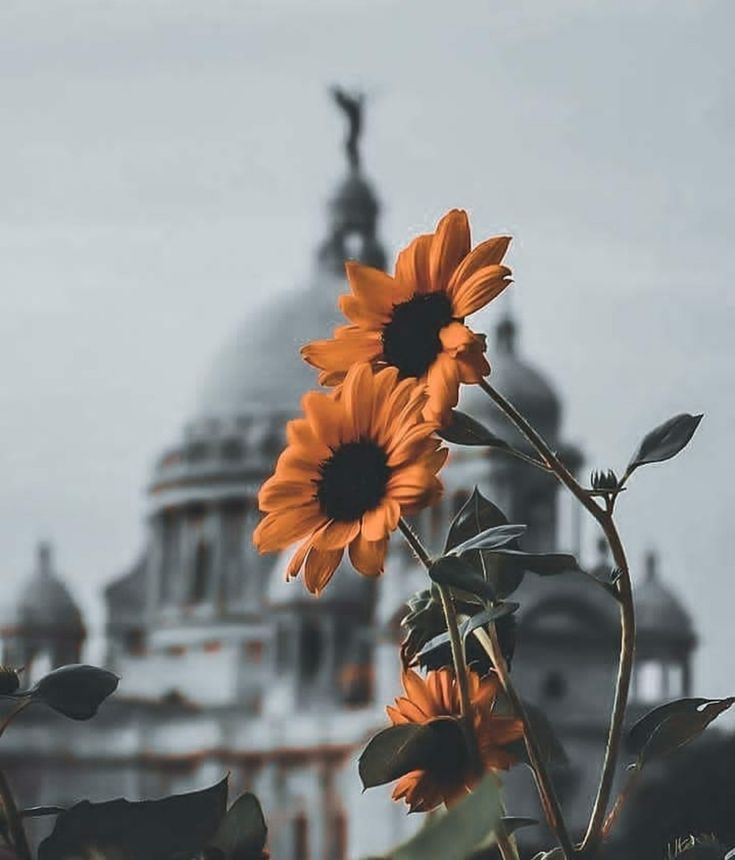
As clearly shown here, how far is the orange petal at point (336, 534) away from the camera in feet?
3.02

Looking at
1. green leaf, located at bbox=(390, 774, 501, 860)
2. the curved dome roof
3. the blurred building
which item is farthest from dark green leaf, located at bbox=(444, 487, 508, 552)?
the curved dome roof

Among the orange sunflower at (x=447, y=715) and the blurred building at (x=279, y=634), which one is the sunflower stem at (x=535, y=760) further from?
the blurred building at (x=279, y=634)

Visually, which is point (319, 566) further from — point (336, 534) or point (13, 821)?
point (13, 821)

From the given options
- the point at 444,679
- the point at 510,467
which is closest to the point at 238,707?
the point at 510,467

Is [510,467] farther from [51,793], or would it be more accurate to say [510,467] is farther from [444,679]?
[444,679]

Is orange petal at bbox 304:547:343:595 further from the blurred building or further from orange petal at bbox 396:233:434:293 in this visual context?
the blurred building

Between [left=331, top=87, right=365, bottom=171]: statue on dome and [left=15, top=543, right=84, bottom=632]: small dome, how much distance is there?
8607 mm

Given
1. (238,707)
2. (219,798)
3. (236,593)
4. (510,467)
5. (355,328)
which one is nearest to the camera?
(219,798)

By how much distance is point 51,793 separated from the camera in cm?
2841

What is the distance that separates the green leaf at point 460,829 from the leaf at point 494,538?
24 centimetres

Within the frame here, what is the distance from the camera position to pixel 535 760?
931 millimetres

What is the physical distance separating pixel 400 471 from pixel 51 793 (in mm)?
28240

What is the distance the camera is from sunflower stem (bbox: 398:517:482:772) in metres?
0.93

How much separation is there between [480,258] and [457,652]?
0.18 metres
